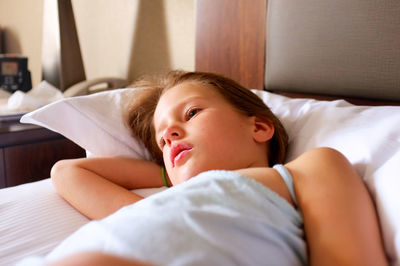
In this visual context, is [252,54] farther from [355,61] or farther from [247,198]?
[247,198]

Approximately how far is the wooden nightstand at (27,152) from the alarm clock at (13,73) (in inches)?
23.2

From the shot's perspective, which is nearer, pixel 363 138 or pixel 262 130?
pixel 363 138

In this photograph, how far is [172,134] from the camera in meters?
0.70

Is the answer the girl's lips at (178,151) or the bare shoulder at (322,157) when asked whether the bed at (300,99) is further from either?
the girl's lips at (178,151)

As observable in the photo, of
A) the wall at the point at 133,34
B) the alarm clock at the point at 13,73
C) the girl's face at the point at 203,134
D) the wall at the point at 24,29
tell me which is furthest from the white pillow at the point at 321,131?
the wall at the point at 24,29

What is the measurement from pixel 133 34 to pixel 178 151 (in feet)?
3.71

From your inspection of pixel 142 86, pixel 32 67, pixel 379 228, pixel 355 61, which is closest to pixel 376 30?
pixel 355 61

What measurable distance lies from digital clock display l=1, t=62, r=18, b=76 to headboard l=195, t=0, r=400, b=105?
1.01 m

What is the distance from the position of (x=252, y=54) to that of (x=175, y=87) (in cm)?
40

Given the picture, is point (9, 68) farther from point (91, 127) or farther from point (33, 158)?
point (91, 127)

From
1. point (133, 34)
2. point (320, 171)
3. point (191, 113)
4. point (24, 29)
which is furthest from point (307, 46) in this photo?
point (24, 29)

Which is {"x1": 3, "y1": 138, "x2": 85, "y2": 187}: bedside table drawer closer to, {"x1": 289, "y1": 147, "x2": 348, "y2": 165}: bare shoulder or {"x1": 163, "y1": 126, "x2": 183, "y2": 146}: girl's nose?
{"x1": 163, "y1": 126, "x2": 183, "y2": 146}: girl's nose

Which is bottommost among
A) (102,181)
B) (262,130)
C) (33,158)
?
(33,158)

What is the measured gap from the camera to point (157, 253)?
0.38m
